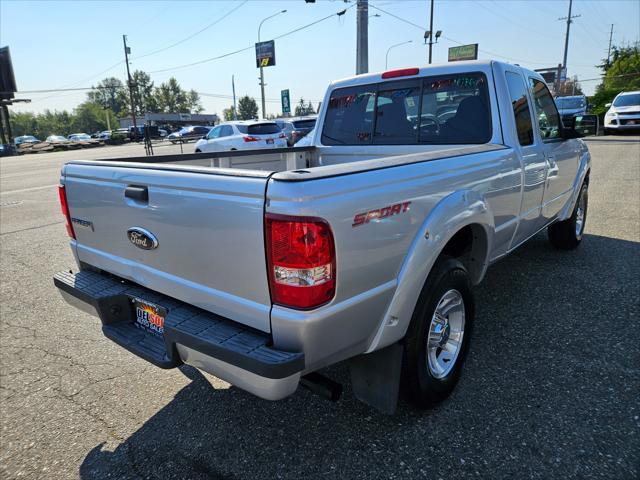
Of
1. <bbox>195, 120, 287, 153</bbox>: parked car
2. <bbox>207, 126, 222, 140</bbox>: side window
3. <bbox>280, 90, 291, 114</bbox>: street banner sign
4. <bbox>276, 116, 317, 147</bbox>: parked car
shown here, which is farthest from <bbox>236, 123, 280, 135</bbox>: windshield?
<bbox>280, 90, 291, 114</bbox>: street banner sign

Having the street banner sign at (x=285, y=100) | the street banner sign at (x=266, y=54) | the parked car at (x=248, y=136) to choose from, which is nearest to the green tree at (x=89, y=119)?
the street banner sign at (x=285, y=100)

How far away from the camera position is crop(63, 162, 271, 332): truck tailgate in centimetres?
188

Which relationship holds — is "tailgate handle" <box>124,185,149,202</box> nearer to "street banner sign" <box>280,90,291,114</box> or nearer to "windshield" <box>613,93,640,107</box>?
"windshield" <box>613,93,640,107</box>

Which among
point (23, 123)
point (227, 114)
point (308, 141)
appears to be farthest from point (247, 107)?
point (308, 141)

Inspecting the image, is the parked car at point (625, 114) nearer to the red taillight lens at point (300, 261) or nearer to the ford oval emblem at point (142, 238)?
the red taillight lens at point (300, 261)

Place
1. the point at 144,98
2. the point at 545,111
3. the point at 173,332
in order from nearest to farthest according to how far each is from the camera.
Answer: the point at 173,332 → the point at 545,111 → the point at 144,98

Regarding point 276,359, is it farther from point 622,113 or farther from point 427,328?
point 622,113

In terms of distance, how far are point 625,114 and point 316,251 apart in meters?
23.1

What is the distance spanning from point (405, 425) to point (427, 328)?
600 mm

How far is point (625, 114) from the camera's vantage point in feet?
64.7

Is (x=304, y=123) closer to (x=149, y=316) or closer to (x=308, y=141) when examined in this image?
(x=308, y=141)

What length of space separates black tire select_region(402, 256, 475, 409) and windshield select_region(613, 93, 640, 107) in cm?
2231

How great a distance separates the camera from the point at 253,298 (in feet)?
6.36

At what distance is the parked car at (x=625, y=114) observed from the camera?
1952 cm
